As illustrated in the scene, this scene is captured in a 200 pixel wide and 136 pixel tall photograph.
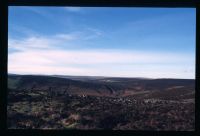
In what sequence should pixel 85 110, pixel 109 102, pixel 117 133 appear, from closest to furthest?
pixel 117 133, pixel 85 110, pixel 109 102

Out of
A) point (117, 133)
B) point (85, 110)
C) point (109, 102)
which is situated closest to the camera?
point (117, 133)

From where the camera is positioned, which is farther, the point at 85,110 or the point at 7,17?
the point at 85,110
